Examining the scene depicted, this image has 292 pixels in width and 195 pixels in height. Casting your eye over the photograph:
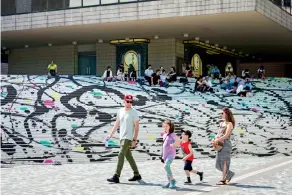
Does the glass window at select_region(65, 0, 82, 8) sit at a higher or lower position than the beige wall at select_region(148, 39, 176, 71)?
higher

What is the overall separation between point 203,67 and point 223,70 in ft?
11.9

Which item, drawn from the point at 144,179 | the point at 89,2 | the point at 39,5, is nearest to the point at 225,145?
the point at 144,179

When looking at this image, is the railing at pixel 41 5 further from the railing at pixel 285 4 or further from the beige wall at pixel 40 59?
the railing at pixel 285 4

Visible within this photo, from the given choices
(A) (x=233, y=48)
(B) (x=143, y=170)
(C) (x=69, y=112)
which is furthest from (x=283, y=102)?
(A) (x=233, y=48)

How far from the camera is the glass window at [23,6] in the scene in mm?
29380

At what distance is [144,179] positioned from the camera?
9570 millimetres

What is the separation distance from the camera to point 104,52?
33125 millimetres

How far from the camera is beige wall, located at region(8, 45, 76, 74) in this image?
113 feet

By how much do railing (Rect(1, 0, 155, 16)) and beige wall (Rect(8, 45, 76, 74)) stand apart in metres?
5.60

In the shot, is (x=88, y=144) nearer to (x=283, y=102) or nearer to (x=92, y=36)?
(x=283, y=102)

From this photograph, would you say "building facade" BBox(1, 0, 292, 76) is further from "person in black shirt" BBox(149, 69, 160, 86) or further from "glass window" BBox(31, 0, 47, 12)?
"person in black shirt" BBox(149, 69, 160, 86)

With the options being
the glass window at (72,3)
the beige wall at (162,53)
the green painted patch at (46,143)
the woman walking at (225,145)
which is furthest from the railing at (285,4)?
the woman walking at (225,145)

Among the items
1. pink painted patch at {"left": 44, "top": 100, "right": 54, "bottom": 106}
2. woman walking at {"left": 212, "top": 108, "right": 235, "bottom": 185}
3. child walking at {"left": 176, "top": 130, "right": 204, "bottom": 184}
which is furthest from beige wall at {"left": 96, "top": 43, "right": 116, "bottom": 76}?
woman walking at {"left": 212, "top": 108, "right": 235, "bottom": 185}

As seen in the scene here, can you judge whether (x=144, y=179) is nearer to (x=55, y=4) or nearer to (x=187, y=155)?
(x=187, y=155)
